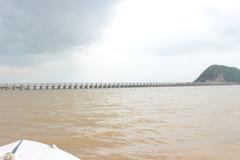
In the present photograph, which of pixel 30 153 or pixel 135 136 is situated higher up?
pixel 30 153

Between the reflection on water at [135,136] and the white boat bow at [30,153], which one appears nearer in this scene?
the white boat bow at [30,153]

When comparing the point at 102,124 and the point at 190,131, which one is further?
the point at 102,124

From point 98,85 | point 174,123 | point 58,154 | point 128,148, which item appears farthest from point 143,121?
point 98,85

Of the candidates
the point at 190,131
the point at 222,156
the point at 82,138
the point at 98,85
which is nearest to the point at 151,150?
the point at 222,156

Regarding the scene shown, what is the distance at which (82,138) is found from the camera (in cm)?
1142

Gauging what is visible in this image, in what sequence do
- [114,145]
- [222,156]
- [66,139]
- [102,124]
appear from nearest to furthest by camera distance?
[222,156]
[114,145]
[66,139]
[102,124]

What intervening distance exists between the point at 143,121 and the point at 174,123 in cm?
155

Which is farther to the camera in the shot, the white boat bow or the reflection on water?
the reflection on water

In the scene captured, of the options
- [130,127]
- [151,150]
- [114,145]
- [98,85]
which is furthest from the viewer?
[98,85]

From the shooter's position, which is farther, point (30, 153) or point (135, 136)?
point (135, 136)

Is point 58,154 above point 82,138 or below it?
above

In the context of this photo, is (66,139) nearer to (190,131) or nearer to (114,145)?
(114,145)

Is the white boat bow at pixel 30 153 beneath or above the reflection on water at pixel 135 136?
above

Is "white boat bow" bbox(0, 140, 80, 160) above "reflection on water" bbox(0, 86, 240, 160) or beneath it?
above
